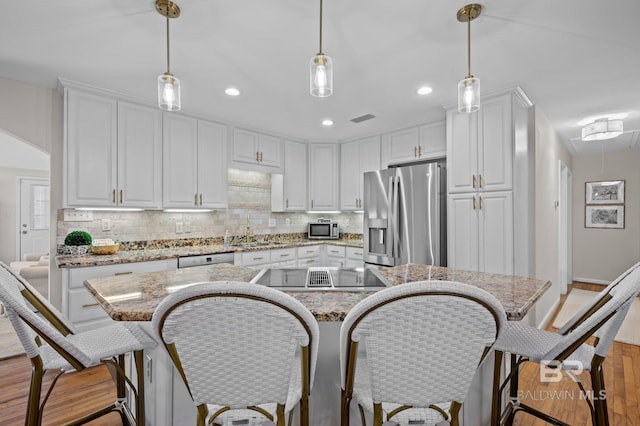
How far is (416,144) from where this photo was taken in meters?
3.69

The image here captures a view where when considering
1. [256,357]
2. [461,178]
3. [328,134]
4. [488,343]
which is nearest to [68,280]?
[256,357]

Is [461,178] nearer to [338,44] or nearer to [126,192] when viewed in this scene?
[338,44]

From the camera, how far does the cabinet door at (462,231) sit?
2.94 metres

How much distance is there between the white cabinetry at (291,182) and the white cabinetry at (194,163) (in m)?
0.90

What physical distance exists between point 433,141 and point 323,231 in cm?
210

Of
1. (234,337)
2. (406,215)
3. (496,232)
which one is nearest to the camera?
(234,337)

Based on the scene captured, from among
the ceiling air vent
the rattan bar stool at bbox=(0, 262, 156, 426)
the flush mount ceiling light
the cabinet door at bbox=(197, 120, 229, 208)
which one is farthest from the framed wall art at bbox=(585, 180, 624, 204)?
the rattan bar stool at bbox=(0, 262, 156, 426)

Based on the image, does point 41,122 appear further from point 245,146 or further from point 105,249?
point 245,146

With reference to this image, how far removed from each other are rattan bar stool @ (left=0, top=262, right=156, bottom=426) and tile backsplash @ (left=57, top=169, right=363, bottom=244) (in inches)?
76.9

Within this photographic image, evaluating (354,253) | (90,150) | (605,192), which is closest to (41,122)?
(90,150)

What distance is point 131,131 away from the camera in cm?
301

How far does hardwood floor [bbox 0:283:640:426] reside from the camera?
1.93 metres

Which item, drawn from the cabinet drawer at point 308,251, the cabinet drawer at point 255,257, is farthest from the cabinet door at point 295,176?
the cabinet drawer at point 255,257

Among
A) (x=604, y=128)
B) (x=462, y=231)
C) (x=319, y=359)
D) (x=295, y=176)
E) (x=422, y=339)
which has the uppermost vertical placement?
(x=604, y=128)
